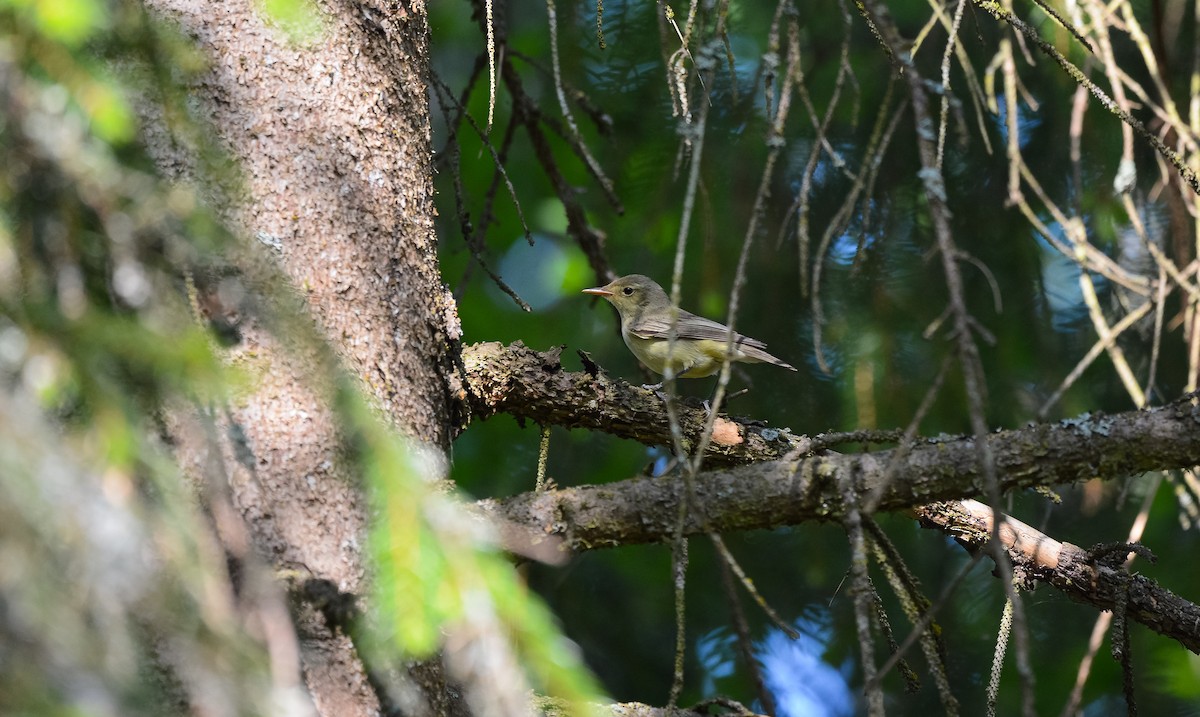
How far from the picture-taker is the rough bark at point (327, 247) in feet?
6.26

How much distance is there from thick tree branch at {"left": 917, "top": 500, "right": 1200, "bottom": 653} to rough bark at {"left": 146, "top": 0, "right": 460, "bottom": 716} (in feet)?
4.21

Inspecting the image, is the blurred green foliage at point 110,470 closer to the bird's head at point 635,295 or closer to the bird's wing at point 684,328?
the bird's head at point 635,295

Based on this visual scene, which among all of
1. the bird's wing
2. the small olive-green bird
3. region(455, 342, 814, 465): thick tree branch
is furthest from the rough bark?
the bird's wing

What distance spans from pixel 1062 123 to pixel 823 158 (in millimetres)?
1047

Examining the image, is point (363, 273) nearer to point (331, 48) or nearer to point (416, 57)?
point (331, 48)

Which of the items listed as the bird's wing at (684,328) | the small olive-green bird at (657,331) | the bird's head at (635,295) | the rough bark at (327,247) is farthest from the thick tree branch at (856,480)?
the bird's wing at (684,328)

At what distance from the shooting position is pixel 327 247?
218 centimetres

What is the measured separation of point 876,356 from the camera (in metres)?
4.33

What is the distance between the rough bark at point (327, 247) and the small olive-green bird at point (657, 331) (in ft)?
7.41

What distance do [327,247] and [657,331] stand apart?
294 centimetres

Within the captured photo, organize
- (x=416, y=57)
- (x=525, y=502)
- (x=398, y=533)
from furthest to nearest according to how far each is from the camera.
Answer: (x=416, y=57), (x=525, y=502), (x=398, y=533)

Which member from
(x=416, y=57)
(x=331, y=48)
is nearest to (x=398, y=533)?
(x=331, y=48)

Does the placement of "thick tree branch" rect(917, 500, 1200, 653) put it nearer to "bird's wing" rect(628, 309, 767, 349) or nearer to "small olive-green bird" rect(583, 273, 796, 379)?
"small olive-green bird" rect(583, 273, 796, 379)

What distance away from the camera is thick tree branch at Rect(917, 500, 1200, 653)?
2311 mm
